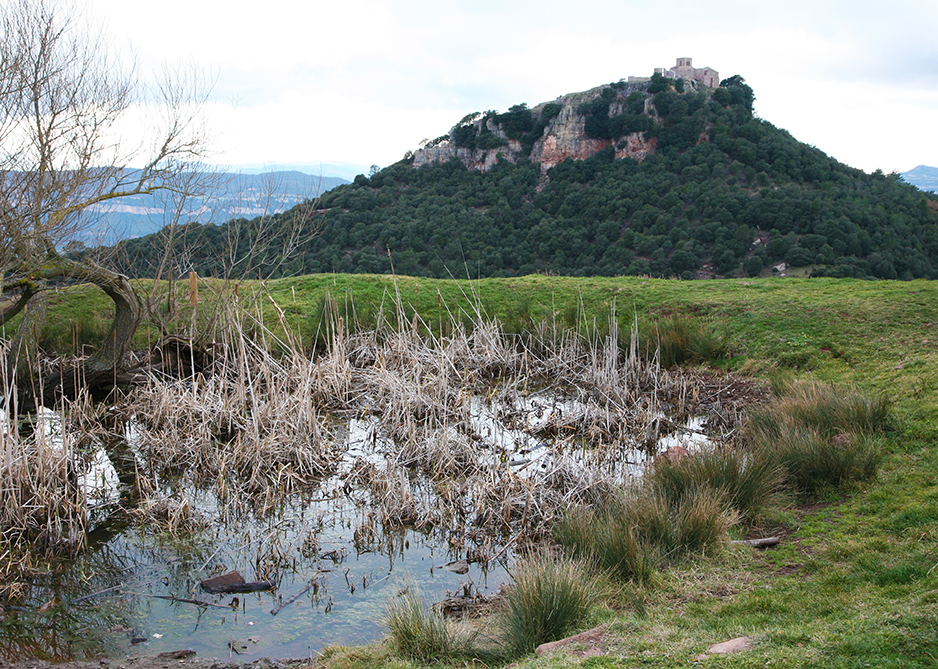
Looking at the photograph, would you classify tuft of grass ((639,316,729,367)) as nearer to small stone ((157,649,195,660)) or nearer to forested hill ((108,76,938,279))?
forested hill ((108,76,938,279))

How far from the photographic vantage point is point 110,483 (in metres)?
7.04

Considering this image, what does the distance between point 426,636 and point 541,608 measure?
27.5 inches

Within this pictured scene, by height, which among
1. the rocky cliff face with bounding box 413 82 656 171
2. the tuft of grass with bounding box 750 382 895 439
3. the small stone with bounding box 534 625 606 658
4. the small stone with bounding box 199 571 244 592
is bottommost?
the small stone with bounding box 199 571 244 592

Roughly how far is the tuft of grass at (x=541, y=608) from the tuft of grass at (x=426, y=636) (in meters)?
0.25

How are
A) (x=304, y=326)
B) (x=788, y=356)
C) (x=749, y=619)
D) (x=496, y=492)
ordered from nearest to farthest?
1. (x=749, y=619)
2. (x=496, y=492)
3. (x=788, y=356)
4. (x=304, y=326)

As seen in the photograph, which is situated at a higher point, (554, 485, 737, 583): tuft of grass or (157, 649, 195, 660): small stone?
(554, 485, 737, 583): tuft of grass

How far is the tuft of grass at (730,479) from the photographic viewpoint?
5.48 m

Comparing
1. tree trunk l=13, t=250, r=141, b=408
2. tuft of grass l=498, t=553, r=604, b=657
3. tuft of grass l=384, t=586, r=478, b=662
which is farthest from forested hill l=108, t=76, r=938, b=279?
tuft of grass l=498, t=553, r=604, b=657

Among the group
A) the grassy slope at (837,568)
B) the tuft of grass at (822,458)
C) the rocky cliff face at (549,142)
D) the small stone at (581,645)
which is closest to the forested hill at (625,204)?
the rocky cliff face at (549,142)

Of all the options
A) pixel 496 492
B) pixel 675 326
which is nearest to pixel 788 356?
pixel 675 326

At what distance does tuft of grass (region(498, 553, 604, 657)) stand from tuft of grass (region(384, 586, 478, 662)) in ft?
0.82

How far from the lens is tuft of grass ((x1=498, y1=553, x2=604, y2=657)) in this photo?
3703 millimetres

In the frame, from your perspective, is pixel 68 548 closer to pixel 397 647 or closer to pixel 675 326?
pixel 397 647

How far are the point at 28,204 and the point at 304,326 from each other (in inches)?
275
